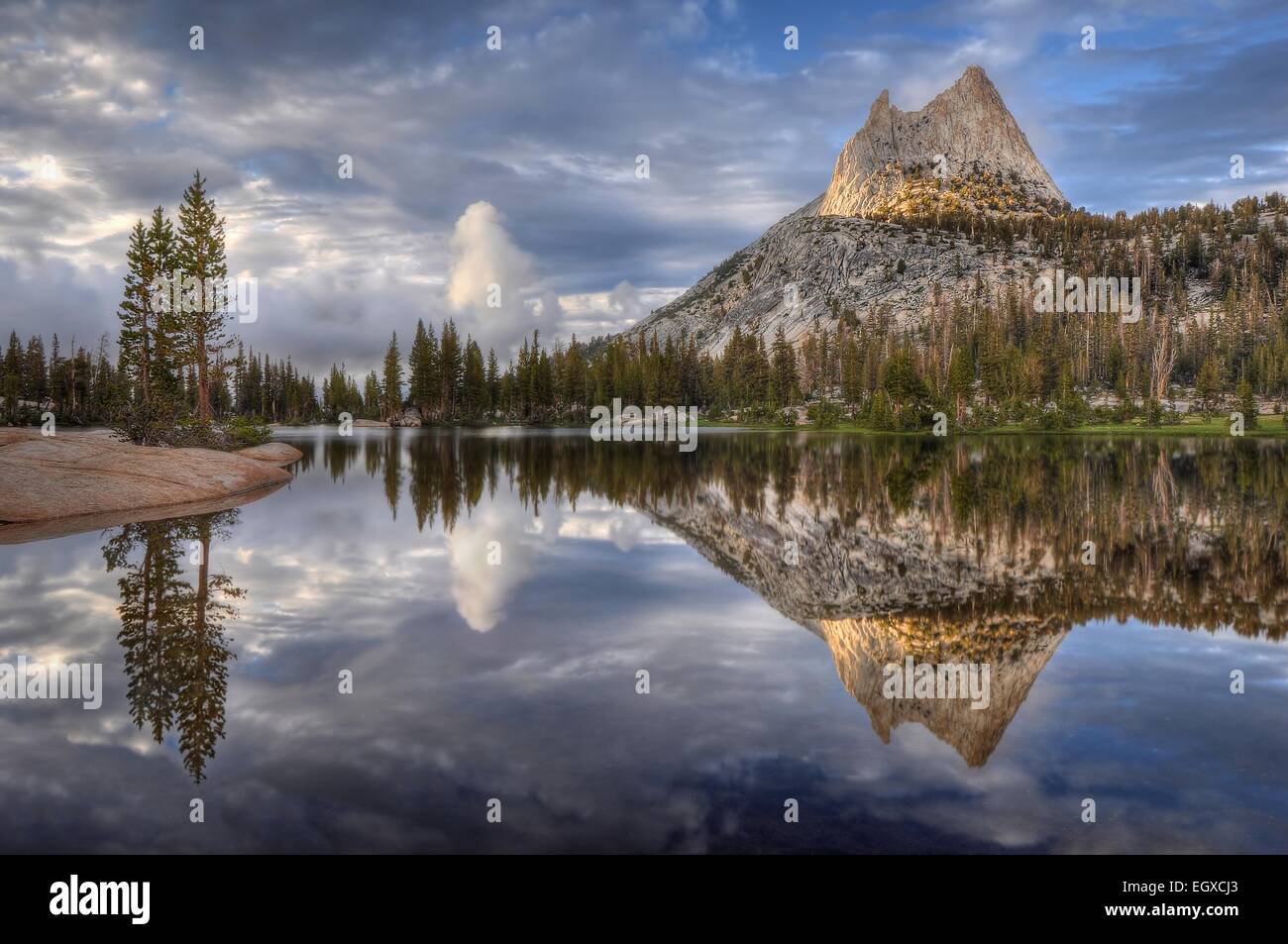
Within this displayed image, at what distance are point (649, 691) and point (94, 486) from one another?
20596 mm

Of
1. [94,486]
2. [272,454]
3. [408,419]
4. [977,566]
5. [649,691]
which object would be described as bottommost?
[649,691]

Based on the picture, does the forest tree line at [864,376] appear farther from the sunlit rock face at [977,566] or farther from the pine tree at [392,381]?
the sunlit rock face at [977,566]

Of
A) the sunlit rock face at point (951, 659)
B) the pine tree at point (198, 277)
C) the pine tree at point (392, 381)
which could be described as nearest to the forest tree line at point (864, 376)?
the pine tree at point (392, 381)

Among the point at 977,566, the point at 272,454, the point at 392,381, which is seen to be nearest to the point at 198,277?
the point at 272,454

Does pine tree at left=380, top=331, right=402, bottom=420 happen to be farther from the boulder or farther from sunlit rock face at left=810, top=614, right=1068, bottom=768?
sunlit rock face at left=810, top=614, right=1068, bottom=768

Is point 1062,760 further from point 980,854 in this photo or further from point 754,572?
point 754,572

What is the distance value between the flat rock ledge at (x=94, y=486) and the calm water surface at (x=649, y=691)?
11.0 ft

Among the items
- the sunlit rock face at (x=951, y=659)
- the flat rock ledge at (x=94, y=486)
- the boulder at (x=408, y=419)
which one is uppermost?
the boulder at (x=408, y=419)

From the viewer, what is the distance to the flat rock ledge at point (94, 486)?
2008cm

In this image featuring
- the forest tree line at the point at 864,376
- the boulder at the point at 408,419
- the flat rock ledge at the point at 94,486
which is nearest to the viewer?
the flat rock ledge at the point at 94,486

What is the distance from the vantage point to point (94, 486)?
72.0 feet

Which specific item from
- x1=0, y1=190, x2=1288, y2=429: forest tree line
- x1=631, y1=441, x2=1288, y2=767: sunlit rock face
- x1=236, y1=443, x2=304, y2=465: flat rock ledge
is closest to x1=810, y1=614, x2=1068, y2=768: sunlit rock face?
x1=631, y1=441, x2=1288, y2=767: sunlit rock face

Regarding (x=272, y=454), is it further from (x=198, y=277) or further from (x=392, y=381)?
(x=392, y=381)

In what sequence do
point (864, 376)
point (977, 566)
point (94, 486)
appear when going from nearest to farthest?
point (977, 566)
point (94, 486)
point (864, 376)
